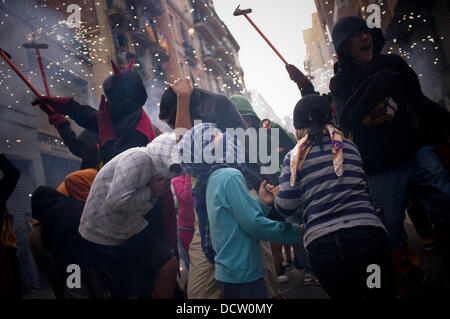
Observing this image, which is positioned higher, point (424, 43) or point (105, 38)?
point (105, 38)

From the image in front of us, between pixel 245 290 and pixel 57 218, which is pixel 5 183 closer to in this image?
pixel 57 218

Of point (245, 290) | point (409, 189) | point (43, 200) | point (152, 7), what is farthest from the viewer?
point (152, 7)

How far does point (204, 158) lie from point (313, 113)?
680mm

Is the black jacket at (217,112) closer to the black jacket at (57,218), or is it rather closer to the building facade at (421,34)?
the black jacket at (57,218)

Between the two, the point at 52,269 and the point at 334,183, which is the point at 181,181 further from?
the point at 334,183

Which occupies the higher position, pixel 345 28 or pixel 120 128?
pixel 345 28

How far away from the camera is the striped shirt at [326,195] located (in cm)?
146

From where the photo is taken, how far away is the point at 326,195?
151 cm

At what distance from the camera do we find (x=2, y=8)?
6.71 metres

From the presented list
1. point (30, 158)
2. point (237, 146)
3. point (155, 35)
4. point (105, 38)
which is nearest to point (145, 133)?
point (237, 146)

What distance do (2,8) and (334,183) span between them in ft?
27.9

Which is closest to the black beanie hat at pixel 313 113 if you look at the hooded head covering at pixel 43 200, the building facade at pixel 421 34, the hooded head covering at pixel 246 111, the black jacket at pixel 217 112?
the black jacket at pixel 217 112

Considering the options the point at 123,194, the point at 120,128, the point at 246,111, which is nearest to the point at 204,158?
the point at 123,194

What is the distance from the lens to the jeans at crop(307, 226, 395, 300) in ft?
4.63
